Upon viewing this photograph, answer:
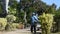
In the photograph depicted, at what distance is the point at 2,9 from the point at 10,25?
20680 mm

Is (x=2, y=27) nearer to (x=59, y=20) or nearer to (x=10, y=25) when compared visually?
(x=10, y=25)

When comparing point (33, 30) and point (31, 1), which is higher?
point (31, 1)

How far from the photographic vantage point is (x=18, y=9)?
4197 cm

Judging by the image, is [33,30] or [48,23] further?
[33,30]

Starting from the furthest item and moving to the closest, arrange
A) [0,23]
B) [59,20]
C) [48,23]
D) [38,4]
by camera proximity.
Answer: [38,4] → [0,23] → [59,20] → [48,23]

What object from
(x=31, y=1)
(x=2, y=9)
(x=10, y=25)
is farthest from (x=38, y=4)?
(x=10, y=25)

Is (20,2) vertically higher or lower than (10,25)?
higher

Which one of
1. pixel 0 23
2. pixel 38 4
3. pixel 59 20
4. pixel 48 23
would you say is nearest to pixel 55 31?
pixel 59 20

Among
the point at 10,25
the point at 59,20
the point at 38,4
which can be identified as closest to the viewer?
the point at 59,20

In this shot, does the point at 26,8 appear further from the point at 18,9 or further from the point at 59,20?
the point at 59,20

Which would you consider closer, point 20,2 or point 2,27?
point 2,27

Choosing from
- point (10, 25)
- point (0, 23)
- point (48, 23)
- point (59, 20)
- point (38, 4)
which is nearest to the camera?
point (48, 23)

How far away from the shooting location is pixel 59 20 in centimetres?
1535

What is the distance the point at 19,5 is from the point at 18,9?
83 centimetres
